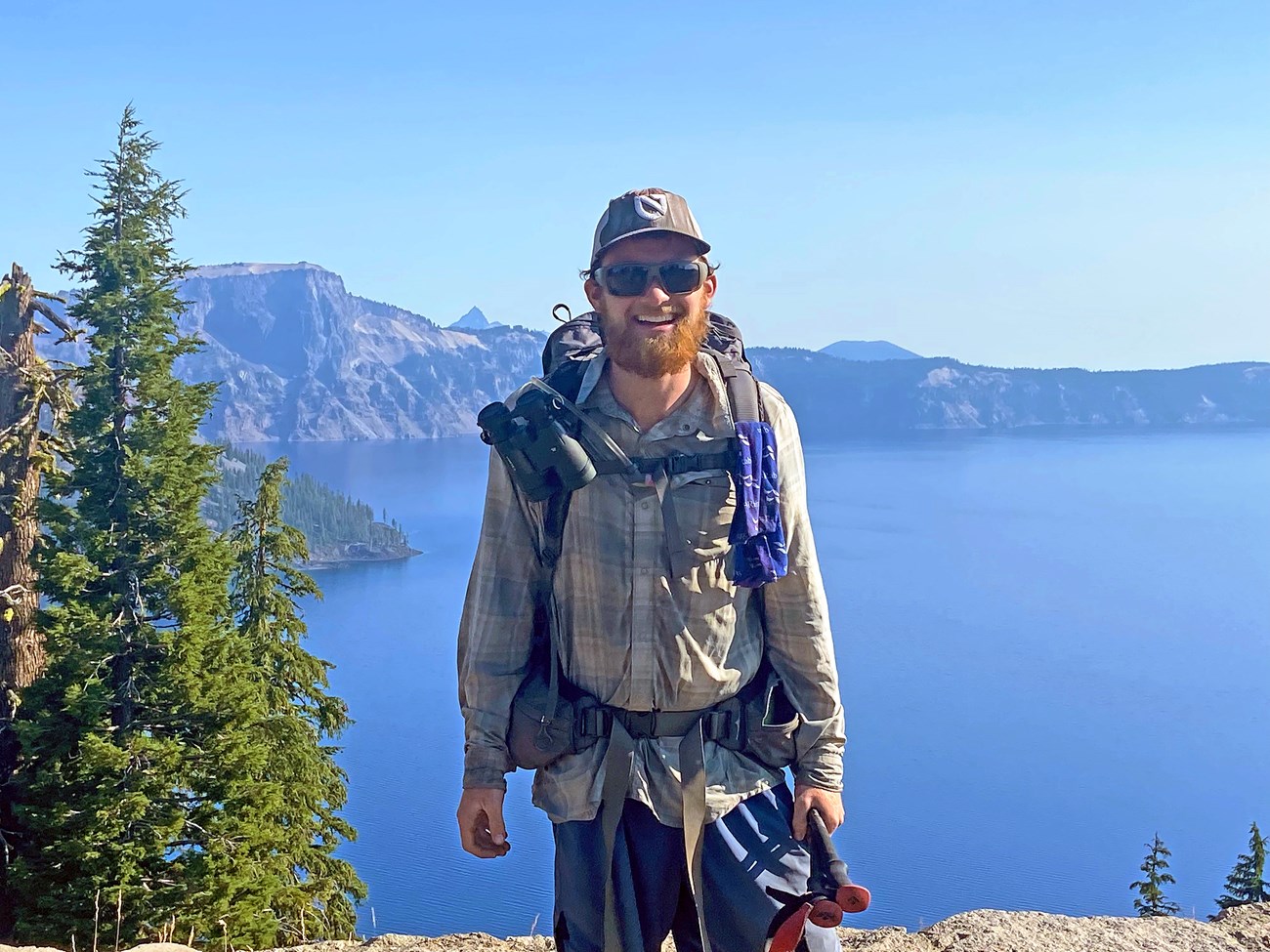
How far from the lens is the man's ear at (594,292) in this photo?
9.91ft

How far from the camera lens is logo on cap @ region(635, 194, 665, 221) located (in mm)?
2898

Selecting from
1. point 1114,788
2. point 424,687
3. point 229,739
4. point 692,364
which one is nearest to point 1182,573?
point 1114,788

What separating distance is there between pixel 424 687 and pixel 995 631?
118 feet

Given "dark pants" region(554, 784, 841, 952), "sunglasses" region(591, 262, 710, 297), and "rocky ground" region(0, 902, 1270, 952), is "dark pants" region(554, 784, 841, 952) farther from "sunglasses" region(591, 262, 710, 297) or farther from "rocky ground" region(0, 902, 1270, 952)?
"rocky ground" region(0, 902, 1270, 952)

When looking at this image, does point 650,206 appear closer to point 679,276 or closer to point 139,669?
point 679,276

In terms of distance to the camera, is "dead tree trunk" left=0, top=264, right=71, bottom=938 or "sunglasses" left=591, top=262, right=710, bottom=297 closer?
"sunglasses" left=591, top=262, right=710, bottom=297

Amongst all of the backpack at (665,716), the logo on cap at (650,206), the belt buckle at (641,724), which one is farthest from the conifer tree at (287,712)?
the logo on cap at (650,206)

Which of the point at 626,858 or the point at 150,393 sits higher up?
the point at 150,393

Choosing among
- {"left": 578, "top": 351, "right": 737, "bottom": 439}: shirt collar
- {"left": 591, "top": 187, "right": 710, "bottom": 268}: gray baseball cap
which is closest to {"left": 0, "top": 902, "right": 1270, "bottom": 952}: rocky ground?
{"left": 578, "top": 351, "right": 737, "bottom": 439}: shirt collar

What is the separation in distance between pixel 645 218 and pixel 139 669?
1302 cm

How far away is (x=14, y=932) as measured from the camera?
12422mm

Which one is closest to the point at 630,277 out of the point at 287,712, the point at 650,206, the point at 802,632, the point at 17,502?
the point at 650,206

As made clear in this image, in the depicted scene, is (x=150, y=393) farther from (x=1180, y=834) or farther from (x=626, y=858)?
(x=1180, y=834)

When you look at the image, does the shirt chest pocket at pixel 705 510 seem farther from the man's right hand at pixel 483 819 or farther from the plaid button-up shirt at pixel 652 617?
the man's right hand at pixel 483 819
